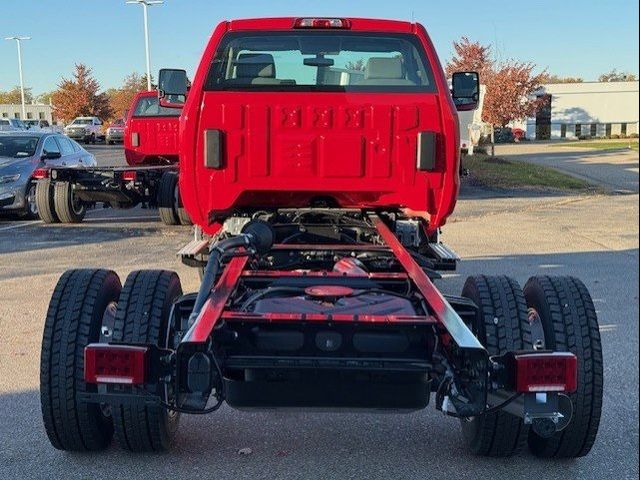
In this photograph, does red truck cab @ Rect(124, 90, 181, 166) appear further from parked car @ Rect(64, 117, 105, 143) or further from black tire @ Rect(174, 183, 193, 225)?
parked car @ Rect(64, 117, 105, 143)

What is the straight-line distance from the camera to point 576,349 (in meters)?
3.52

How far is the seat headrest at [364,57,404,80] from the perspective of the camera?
17.1 ft

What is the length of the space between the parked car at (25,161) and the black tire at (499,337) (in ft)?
36.1

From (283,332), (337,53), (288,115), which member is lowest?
(283,332)

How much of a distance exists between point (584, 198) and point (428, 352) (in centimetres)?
1567

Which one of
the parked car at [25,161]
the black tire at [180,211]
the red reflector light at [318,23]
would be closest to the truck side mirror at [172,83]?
the red reflector light at [318,23]

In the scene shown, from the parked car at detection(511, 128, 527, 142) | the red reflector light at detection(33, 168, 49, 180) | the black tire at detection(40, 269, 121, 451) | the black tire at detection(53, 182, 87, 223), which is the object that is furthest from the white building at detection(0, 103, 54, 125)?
the black tire at detection(40, 269, 121, 451)

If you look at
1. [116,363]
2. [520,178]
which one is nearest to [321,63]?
[116,363]

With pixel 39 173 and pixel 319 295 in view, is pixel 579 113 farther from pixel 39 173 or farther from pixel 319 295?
pixel 319 295

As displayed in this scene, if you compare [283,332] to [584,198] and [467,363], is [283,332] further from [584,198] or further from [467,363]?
[584,198]

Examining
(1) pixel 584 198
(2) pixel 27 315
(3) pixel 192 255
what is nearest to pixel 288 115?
(3) pixel 192 255

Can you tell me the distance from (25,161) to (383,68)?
9757mm

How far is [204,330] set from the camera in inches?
121

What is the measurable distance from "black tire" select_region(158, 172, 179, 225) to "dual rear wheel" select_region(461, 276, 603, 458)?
9233 mm
